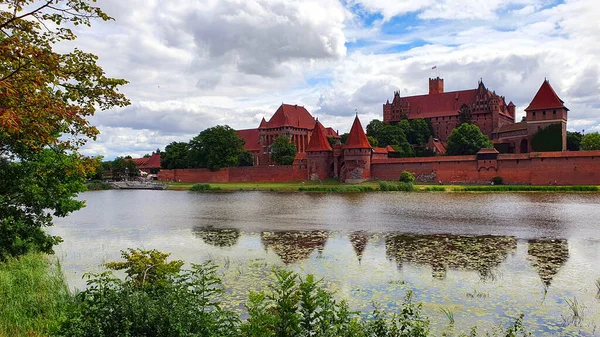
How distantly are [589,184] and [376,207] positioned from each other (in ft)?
68.1

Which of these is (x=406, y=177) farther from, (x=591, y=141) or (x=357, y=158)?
(x=591, y=141)

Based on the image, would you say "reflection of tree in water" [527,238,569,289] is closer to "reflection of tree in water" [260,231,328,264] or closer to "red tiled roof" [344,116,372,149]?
"reflection of tree in water" [260,231,328,264]

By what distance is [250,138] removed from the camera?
74.8m

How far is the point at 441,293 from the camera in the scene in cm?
802

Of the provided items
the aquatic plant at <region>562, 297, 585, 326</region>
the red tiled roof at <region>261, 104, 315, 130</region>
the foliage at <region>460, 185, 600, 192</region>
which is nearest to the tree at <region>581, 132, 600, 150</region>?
the foliage at <region>460, 185, 600, 192</region>

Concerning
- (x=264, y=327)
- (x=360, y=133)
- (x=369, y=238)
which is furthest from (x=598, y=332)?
(x=360, y=133)

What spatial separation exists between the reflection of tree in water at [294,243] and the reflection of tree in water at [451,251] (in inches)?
74.8

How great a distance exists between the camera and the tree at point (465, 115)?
60.1m

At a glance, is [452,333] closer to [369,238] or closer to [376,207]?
[369,238]

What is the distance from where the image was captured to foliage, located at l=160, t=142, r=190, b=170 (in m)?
62.8

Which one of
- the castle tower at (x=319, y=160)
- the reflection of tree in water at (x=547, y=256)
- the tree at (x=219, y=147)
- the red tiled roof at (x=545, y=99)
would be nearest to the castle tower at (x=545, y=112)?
the red tiled roof at (x=545, y=99)

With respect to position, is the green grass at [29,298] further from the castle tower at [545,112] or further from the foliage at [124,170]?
the foliage at [124,170]

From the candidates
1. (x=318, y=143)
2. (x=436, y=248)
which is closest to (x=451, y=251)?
(x=436, y=248)

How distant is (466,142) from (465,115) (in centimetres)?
1287
